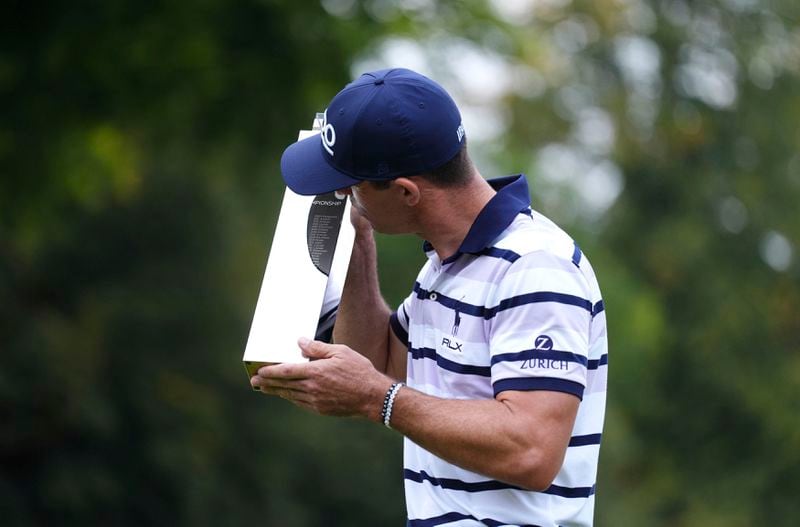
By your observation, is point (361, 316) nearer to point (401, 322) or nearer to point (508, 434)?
point (401, 322)

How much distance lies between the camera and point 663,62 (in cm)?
2330

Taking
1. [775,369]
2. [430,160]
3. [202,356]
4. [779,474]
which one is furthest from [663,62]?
[430,160]

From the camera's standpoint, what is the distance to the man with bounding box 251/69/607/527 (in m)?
3.15

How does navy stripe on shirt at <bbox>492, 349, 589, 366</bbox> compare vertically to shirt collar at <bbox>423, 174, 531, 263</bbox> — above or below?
below

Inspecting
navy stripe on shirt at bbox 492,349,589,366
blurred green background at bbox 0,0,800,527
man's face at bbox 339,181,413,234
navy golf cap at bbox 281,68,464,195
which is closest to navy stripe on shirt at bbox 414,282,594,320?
navy stripe on shirt at bbox 492,349,589,366

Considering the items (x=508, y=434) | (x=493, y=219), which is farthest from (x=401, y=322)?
(x=508, y=434)

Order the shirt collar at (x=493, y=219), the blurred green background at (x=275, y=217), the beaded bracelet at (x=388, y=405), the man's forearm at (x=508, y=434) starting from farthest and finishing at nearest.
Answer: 1. the blurred green background at (x=275, y=217)
2. the shirt collar at (x=493, y=219)
3. the beaded bracelet at (x=388, y=405)
4. the man's forearm at (x=508, y=434)

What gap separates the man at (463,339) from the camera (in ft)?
10.3

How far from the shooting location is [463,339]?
3.36 meters

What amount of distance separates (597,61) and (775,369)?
6.00 m

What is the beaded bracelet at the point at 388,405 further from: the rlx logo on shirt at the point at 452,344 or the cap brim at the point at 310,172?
the cap brim at the point at 310,172

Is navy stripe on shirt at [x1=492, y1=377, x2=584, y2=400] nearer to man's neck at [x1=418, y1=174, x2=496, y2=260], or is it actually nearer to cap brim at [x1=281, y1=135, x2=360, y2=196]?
man's neck at [x1=418, y1=174, x2=496, y2=260]

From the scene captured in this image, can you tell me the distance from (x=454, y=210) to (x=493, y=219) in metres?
0.12

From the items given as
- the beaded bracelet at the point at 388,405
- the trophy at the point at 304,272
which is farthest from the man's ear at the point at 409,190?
the beaded bracelet at the point at 388,405
